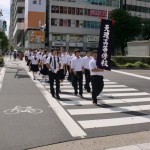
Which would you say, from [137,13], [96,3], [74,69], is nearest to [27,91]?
[74,69]

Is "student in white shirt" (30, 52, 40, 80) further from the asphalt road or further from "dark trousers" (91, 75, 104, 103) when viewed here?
"dark trousers" (91, 75, 104, 103)

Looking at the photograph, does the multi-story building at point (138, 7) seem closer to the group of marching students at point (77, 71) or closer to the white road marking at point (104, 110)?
the group of marching students at point (77, 71)

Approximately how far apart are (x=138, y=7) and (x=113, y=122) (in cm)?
8026

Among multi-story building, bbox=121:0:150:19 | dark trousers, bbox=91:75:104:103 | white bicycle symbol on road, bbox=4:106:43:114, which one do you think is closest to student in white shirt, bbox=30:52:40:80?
dark trousers, bbox=91:75:104:103

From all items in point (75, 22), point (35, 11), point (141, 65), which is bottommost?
point (141, 65)

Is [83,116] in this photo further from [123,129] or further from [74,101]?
[74,101]

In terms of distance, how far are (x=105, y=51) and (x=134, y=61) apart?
73.7 feet

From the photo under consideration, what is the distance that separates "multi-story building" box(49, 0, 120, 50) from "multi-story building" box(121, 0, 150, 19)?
634 cm

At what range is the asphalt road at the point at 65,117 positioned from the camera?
298 inches

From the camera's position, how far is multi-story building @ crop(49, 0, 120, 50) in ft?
237

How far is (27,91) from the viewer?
49.3 feet

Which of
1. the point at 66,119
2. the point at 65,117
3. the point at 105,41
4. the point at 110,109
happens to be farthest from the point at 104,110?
the point at 105,41

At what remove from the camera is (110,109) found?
36.3 ft

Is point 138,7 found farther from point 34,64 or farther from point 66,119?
point 66,119
